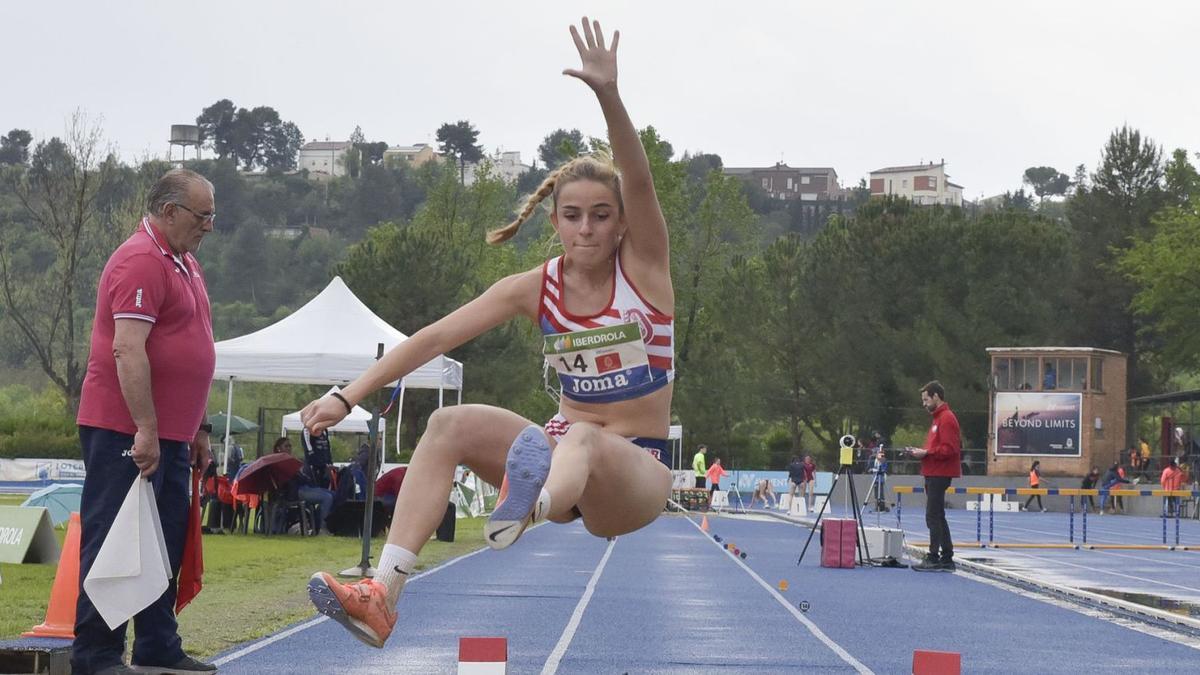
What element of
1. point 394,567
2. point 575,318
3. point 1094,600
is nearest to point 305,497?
point 1094,600

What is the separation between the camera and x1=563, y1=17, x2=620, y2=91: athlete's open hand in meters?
4.93

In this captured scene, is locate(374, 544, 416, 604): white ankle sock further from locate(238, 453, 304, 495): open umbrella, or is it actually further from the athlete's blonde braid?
locate(238, 453, 304, 495): open umbrella

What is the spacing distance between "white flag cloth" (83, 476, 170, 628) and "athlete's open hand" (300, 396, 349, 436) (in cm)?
195

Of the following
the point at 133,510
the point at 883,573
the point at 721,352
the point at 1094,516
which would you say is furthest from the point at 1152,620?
the point at 721,352

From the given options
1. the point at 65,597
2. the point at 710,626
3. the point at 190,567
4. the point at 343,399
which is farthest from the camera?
the point at 710,626

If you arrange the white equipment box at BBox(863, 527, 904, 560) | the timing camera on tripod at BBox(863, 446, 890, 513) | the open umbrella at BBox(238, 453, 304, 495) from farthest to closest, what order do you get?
the timing camera on tripod at BBox(863, 446, 890, 513), the open umbrella at BBox(238, 453, 304, 495), the white equipment box at BBox(863, 527, 904, 560)

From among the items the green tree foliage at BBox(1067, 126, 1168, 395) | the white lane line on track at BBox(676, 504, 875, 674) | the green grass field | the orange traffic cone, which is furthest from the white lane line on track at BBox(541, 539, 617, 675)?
the green tree foliage at BBox(1067, 126, 1168, 395)

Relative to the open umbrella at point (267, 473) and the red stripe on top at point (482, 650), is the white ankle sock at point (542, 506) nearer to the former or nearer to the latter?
the red stripe on top at point (482, 650)

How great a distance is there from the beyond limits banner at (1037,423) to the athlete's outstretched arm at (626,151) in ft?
167

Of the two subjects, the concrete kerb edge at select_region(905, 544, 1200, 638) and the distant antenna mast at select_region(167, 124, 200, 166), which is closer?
the concrete kerb edge at select_region(905, 544, 1200, 638)

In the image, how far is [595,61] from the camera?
4.95 meters

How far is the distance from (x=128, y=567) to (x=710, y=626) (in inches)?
222

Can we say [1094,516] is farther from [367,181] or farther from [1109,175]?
[367,181]

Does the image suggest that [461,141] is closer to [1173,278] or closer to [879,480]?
[1173,278]
